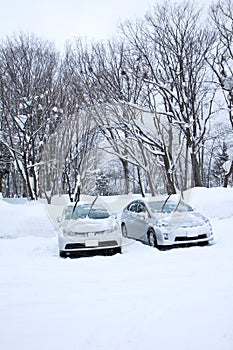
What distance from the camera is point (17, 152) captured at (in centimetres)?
1880

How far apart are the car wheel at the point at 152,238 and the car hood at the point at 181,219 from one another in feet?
1.27

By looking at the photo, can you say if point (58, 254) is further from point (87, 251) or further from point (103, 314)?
point (103, 314)

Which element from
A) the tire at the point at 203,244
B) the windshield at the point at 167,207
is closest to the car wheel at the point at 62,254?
the windshield at the point at 167,207

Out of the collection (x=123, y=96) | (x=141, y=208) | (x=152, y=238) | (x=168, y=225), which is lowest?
(x=152, y=238)

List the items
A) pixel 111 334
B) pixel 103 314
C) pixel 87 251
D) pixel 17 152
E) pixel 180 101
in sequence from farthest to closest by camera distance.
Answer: pixel 17 152, pixel 180 101, pixel 87 251, pixel 103 314, pixel 111 334

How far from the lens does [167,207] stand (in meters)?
9.27

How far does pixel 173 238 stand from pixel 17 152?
Result: 43.9ft

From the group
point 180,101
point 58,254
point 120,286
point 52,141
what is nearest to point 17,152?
point 52,141

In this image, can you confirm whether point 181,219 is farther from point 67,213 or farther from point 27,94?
point 27,94

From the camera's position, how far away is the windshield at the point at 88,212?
832cm

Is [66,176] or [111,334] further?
[66,176]

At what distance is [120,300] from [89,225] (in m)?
3.24

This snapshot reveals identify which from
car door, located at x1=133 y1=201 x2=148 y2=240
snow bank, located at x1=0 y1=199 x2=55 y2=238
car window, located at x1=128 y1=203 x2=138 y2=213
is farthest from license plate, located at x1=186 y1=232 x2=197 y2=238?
snow bank, located at x1=0 y1=199 x2=55 y2=238

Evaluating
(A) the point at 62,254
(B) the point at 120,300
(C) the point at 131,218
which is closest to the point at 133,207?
(C) the point at 131,218
